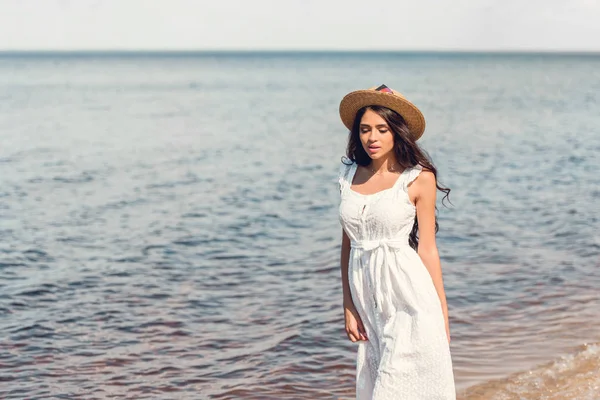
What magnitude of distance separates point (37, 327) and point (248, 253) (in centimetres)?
397

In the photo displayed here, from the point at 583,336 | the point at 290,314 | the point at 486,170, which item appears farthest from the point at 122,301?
the point at 486,170

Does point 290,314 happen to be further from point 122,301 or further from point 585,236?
point 585,236

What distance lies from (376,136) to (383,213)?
39 cm

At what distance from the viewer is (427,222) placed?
3.89m

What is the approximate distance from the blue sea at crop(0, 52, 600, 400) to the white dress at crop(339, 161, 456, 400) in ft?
8.84

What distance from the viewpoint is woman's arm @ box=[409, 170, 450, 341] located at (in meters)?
3.88

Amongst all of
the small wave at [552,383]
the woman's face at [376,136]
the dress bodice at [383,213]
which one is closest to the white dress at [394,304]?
the dress bodice at [383,213]

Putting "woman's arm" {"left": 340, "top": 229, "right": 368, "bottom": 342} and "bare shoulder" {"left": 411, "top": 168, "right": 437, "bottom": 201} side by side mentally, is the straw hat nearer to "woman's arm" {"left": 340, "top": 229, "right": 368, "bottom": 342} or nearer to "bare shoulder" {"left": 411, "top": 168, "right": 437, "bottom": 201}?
"bare shoulder" {"left": 411, "top": 168, "right": 437, "bottom": 201}

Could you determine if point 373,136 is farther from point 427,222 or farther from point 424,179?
point 427,222

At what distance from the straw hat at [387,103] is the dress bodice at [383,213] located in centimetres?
21

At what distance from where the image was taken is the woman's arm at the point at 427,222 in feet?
12.7

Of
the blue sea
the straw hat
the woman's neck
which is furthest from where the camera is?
the blue sea

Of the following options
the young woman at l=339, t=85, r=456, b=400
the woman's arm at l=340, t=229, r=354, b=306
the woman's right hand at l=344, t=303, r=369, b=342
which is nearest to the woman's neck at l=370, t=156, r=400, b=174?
the young woman at l=339, t=85, r=456, b=400

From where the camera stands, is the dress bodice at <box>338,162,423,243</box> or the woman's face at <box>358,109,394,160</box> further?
the woman's face at <box>358,109,394,160</box>
